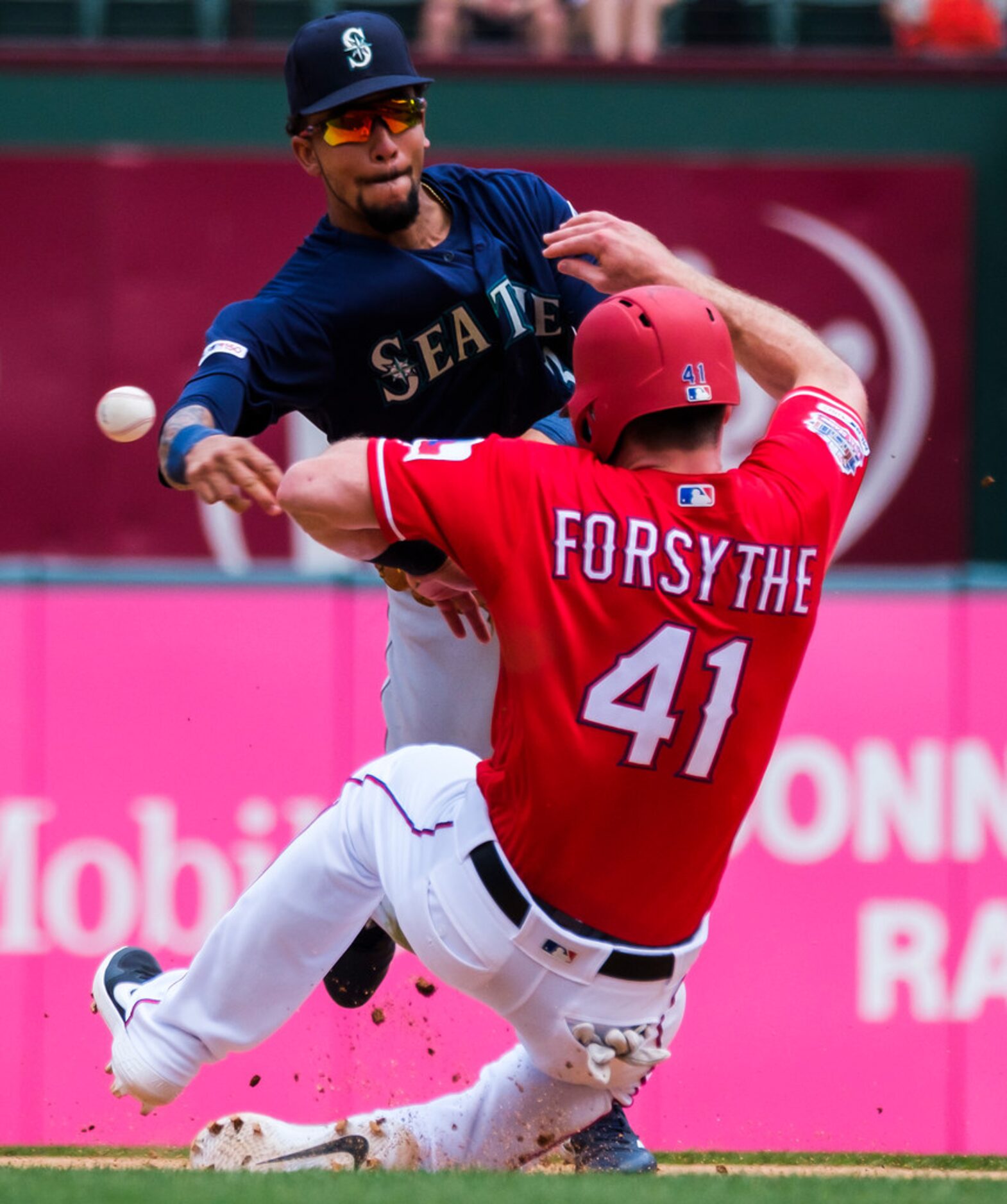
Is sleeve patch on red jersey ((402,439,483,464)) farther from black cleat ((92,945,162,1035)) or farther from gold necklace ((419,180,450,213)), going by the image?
black cleat ((92,945,162,1035))

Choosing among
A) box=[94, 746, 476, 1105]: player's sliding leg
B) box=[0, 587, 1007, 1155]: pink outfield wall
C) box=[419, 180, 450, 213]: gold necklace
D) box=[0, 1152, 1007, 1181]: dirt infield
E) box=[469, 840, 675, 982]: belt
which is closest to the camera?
box=[469, 840, 675, 982]: belt

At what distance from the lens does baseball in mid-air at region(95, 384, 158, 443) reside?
404 cm

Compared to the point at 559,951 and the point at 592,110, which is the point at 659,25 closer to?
the point at 592,110

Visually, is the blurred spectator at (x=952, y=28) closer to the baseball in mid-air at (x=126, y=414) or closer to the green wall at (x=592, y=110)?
the green wall at (x=592, y=110)

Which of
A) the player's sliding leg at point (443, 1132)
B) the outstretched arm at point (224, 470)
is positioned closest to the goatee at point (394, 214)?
the outstretched arm at point (224, 470)

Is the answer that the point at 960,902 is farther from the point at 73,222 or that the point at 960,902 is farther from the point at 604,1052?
the point at 73,222

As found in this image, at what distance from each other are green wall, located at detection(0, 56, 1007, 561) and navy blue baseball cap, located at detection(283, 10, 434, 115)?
5.18m

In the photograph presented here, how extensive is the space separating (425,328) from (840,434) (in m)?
1.11

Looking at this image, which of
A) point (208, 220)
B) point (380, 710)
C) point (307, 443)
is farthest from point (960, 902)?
point (208, 220)

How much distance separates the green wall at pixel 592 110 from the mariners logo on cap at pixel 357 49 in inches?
206

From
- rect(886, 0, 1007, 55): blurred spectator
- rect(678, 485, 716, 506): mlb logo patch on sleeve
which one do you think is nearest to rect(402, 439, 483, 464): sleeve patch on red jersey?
rect(678, 485, 716, 506): mlb logo patch on sleeve

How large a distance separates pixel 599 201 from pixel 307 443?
189 cm

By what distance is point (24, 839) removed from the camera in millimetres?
5785

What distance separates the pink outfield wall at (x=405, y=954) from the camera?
571 centimetres
